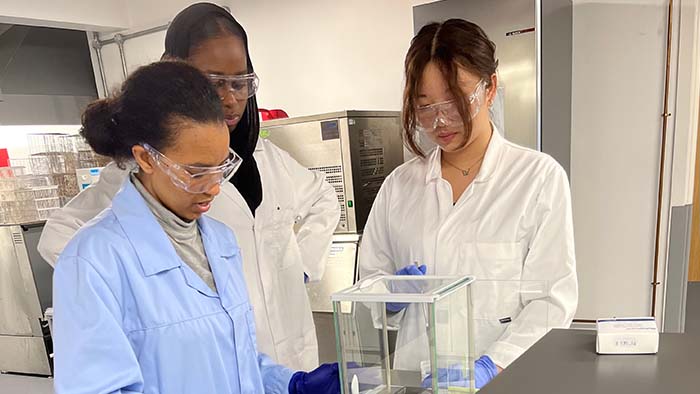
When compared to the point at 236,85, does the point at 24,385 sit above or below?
below

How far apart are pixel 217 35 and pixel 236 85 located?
0.46 ft

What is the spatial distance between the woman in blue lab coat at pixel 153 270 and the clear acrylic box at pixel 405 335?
0.76 ft

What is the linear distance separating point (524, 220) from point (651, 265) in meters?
1.53

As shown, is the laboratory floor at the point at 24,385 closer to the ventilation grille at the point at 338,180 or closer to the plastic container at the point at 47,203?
the plastic container at the point at 47,203

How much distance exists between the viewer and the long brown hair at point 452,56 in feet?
3.96

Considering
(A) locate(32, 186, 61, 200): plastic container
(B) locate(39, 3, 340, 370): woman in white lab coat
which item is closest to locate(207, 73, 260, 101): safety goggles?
(B) locate(39, 3, 340, 370): woman in white lab coat

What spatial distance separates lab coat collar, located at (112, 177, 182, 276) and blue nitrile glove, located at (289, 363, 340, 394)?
1.23 ft

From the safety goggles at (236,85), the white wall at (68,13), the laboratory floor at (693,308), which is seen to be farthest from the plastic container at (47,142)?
the laboratory floor at (693,308)

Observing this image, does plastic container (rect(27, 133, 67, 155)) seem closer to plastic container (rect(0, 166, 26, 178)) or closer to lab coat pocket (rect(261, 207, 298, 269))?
plastic container (rect(0, 166, 26, 178))

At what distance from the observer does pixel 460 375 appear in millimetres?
824

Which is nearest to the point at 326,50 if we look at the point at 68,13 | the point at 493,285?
the point at 68,13

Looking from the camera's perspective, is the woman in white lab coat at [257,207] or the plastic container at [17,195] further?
the plastic container at [17,195]

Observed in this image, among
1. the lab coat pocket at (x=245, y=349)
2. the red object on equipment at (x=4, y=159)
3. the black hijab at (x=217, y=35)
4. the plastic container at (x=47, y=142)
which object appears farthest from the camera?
the plastic container at (x=47, y=142)

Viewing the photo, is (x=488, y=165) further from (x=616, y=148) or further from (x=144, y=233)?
(x=616, y=148)
